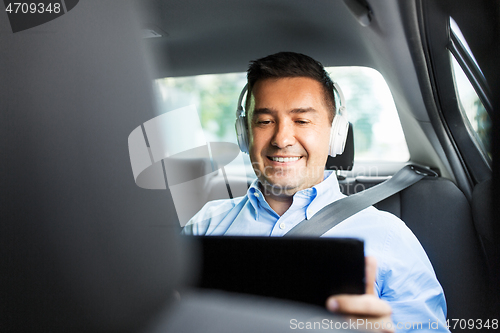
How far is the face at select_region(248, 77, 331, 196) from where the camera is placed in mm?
1322

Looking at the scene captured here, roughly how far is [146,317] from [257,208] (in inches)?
38.6

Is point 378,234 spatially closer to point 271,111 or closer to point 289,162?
point 289,162

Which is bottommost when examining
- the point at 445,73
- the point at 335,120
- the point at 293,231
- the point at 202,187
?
the point at 293,231

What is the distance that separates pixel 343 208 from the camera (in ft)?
4.22

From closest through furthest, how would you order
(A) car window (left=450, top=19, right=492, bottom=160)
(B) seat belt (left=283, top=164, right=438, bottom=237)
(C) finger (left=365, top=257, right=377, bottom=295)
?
(C) finger (left=365, top=257, right=377, bottom=295), (A) car window (left=450, top=19, right=492, bottom=160), (B) seat belt (left=283, top=164, right=438, bottom=237)

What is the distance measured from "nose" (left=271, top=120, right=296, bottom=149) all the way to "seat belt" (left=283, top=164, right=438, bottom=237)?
0.28 m

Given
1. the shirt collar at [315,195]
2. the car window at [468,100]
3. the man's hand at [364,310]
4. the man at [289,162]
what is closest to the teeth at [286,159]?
the man at [289,162]

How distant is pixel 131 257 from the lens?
1.19 feet

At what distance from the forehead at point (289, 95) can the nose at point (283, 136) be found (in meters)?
0.06

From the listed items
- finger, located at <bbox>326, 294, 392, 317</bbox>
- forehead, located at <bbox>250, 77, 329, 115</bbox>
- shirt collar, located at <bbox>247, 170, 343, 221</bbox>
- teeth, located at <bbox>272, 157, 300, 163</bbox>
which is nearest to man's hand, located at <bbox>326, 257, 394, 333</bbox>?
finger, located at <bbox>326, 294, 392, 317</bbox>

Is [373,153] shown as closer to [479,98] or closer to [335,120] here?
[335,120]

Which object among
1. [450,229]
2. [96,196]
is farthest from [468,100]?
Result: [96,196]

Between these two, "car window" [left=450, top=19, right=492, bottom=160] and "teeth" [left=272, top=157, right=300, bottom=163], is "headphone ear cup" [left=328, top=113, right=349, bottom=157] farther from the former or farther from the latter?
"car window" [left=450, top=19, right=492, bottom=160]

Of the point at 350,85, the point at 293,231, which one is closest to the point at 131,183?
the point at 293,231
